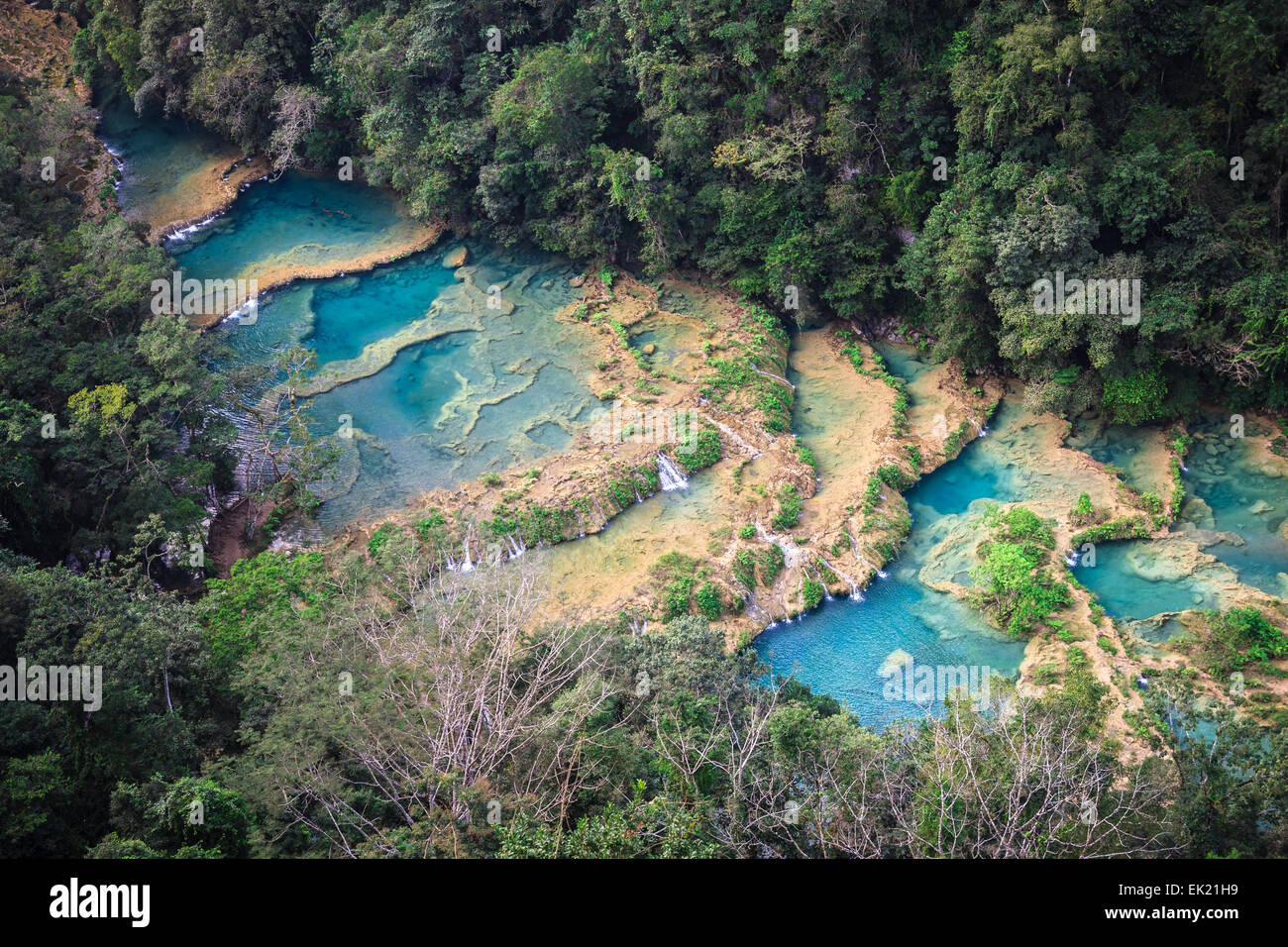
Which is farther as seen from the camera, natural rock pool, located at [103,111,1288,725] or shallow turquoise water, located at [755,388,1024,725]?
natural rock pool, located at [103,111,1288,725]

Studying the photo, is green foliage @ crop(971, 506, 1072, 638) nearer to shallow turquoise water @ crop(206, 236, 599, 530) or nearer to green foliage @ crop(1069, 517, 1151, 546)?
green foliage @ crop(1069, 517, 1151, 546)

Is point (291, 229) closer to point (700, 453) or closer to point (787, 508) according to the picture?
point (700, 453)

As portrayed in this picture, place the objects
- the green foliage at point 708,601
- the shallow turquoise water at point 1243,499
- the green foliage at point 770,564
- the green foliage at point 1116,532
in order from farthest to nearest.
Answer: the green foliage at point 1116,532 < the green foliage at point 770,564 < the shallow turquoise water at point 1243,499 < the green foliage at point 708,601

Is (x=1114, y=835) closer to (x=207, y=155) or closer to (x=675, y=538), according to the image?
(x=675, y=538)

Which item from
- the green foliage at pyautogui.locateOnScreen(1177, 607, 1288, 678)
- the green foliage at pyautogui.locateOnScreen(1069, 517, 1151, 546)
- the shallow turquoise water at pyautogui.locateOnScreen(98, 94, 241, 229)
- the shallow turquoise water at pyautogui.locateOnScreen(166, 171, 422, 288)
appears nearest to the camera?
the green foliage at pyautogui.locateOnScreen(1177, 607, 1288, 678)

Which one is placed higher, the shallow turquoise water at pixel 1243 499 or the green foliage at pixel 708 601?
the shallow turquoise water at pixel 1243 499

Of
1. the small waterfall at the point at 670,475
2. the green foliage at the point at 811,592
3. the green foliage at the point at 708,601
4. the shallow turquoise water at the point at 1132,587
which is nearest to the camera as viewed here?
the shallow turquoise water at the point at 1132,587

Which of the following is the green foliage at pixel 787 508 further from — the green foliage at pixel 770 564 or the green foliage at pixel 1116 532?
the green foliage at pixel 1116 532

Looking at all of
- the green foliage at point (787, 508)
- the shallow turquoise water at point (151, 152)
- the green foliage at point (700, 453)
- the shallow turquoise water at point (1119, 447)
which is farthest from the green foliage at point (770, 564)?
the shallow turquoise water at point (151, 152)

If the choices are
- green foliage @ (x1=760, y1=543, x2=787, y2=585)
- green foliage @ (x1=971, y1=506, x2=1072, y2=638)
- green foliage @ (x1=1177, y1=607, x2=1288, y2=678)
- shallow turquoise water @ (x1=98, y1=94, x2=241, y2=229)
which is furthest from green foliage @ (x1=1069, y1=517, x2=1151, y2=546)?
shallow turquoise water @ (x1=98, y1=94, x2=241, y2=229)
